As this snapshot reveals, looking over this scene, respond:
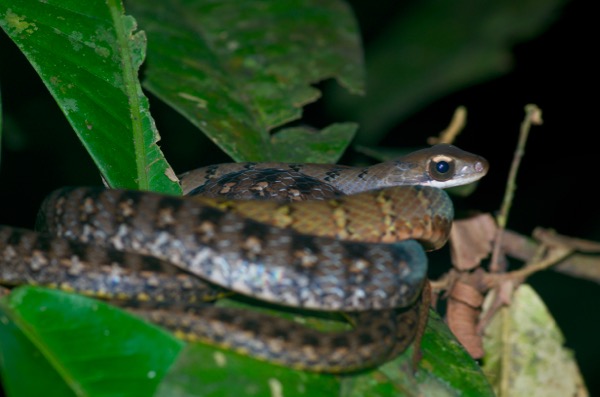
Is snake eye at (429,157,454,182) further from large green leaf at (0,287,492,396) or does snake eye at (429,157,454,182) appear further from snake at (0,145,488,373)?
large green leaf at (0,287,492,396)

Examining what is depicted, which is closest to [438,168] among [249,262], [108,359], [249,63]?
[249,63]

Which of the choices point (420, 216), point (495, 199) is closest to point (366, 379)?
point (420, 216)

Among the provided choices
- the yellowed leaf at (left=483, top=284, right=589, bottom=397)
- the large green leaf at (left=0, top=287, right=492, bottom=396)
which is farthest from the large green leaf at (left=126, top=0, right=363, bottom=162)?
the large green leaf at (left=0, top=287, right=492, bottom=396)

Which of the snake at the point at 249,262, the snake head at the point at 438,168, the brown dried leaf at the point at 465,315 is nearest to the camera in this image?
the snake at the point at 249,262

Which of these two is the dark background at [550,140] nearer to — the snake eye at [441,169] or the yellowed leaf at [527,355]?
the snake eye at [441,169]

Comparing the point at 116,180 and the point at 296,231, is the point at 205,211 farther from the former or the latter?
the point at 116,180

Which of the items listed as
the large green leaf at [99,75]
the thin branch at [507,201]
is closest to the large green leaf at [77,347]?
the large green leaf at [99,75]

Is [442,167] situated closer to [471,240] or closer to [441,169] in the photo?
[441,169]
